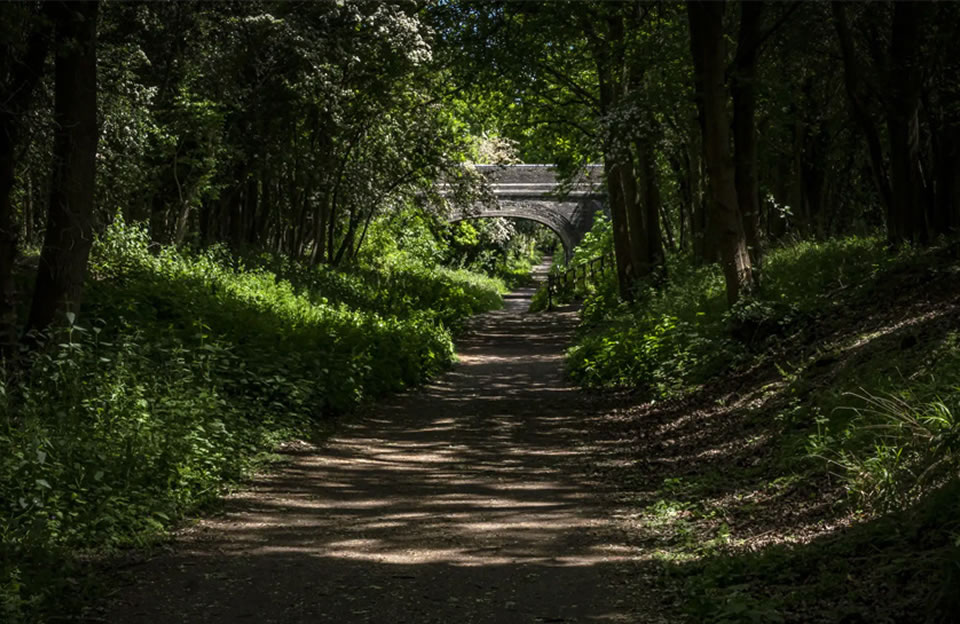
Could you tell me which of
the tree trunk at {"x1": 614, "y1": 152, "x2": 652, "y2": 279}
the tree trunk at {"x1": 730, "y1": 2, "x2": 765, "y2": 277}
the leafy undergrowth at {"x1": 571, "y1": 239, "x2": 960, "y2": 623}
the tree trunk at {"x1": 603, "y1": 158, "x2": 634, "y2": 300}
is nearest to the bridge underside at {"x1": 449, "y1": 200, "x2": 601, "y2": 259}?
the tree trunk at {"x1": 603, "y1": 158, "x2": 634, "y2": 300}

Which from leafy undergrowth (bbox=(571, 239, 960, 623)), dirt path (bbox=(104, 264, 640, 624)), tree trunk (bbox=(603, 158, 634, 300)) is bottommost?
dirt path (bbox=(104, 264, 640, 624))

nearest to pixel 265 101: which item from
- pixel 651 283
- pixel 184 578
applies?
pixel 651 283

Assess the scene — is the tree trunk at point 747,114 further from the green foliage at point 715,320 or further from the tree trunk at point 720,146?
the green foliage at point 715,320

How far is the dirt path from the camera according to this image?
17.9 ft

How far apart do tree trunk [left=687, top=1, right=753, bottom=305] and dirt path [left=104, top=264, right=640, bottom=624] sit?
283cm

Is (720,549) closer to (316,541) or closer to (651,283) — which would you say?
(316,541)

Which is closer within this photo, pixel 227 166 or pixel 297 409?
pixel 297 409

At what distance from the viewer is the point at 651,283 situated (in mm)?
21656

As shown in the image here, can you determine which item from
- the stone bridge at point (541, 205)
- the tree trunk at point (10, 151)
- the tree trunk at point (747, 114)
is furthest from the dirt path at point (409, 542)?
the stone bridge at point (541, 205)

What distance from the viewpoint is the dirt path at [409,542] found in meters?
5.47

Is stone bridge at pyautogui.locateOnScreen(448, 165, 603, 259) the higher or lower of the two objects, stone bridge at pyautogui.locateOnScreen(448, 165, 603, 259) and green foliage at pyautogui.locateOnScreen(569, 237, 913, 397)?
the higher

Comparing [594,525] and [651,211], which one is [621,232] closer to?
[651,211]

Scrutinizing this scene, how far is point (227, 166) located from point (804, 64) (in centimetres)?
1116

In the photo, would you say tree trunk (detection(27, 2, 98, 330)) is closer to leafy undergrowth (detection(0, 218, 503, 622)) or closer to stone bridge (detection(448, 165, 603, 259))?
leafy undergrowth (detection(0, 218, 503, 622))
